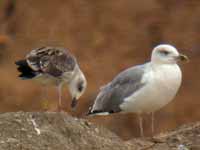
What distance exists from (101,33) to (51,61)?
9529 millimetres

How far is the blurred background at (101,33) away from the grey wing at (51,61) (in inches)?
287

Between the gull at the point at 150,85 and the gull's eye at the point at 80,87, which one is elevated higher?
the gull at the point at 150,85

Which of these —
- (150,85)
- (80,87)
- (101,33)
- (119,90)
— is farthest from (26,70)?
(101,33)

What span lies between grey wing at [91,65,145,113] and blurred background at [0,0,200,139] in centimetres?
817

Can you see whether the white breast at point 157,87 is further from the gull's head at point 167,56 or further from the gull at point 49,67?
the gull at point 49,67

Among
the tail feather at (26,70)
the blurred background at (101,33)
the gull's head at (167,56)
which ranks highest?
the gull's head at (167,56)

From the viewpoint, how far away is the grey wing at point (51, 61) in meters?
9.93

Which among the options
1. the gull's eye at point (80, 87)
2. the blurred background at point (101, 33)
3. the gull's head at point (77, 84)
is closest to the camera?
the gull's head at point (77, 84)

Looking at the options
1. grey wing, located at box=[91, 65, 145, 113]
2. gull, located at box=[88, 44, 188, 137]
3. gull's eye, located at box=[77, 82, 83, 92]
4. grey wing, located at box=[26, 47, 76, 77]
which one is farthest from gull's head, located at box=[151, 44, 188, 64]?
gull's eye, located at box=[77, 82, 83, 92]

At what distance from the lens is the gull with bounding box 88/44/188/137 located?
28.8 ft

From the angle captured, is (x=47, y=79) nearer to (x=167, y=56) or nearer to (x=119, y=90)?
(x=119, y=90)

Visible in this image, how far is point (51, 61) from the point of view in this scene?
33.1 ft

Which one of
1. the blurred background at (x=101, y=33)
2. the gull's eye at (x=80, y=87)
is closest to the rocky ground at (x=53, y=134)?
the gull's eye at (x=80, y=87)

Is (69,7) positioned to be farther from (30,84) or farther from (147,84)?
(147,84)
